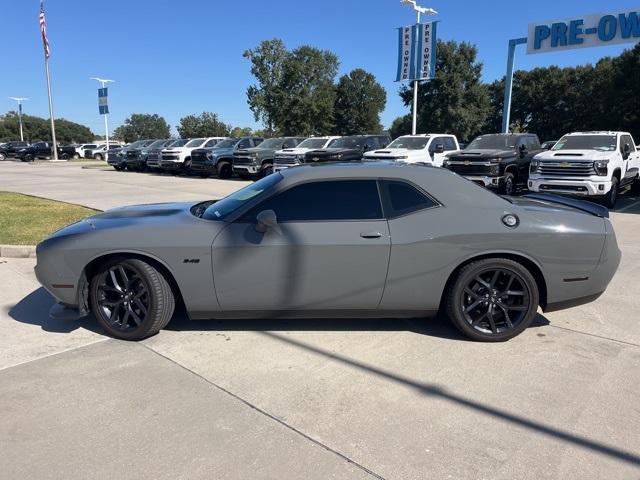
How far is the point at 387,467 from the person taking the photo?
101 inches

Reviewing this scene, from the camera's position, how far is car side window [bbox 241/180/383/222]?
13.2ft

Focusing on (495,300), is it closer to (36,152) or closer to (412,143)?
(412,143)

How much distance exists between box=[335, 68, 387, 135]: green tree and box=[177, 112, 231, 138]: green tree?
45.1 metres

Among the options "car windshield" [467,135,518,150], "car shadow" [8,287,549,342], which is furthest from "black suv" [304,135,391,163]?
"car shadow" [8,287,549,342]

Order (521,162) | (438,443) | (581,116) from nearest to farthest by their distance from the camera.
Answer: (438,443) → (521,162) → (581,116)

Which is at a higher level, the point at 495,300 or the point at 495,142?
the point at 495,142

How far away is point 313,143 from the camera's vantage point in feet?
68.8

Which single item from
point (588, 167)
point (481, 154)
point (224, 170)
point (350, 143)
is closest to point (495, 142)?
point (481, 154)

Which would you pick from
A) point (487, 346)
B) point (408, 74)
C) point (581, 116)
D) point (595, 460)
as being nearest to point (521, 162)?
point (408, 74)

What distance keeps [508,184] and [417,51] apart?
1006 cm

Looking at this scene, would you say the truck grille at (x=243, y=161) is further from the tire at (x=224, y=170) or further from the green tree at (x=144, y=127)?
the green tree at (x=144, y=127)

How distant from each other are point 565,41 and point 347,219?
18599 mm

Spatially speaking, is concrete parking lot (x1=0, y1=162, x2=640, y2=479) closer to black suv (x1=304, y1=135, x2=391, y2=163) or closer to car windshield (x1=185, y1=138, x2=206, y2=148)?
black suv (x1=304, y1=135, x2=391, y2=163)

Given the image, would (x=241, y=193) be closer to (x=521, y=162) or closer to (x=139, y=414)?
(x=139, y=414)
